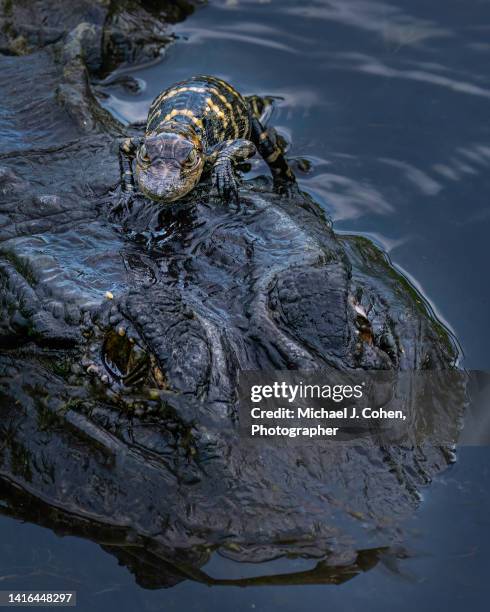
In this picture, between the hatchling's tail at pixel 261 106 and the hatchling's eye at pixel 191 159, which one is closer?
the hatchling's eye at pixel 191 159

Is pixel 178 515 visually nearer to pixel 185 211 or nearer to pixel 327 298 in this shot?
pixel 327 298

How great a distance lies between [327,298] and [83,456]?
1366 mm

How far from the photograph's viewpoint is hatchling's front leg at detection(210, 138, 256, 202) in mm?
5270

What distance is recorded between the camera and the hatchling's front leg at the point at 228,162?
5.27 m

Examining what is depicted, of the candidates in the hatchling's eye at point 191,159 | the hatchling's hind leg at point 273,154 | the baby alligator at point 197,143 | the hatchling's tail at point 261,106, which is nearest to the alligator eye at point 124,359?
the baby alligator at point 197,143

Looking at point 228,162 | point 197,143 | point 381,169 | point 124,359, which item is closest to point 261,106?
point 381,169

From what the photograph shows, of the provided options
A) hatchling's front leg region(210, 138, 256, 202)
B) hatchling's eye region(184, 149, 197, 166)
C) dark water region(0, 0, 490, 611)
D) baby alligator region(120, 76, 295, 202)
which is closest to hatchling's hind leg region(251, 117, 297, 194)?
baby alligator region(120, 76, 295, 202)

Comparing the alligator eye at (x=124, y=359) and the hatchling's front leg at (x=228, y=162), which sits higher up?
the hatchling's front leg at (x=228, y=162)

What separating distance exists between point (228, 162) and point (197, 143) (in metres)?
0.40

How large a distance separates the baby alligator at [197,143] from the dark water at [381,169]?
1.24 feet

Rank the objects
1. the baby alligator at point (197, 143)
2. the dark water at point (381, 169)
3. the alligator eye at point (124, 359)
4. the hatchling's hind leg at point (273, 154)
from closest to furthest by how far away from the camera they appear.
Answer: the dark water at point (381, 169), the alligator eye at point (124, 359), the baby alligator at point (197, 143), the hatchling's hind leg at point (273, 154)

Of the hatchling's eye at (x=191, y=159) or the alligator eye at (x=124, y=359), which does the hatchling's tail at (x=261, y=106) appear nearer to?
the hatchling's eye at (x=191, y=159)

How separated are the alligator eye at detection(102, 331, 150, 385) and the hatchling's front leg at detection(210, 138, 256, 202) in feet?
5.01

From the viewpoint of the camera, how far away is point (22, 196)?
17.4 ft
